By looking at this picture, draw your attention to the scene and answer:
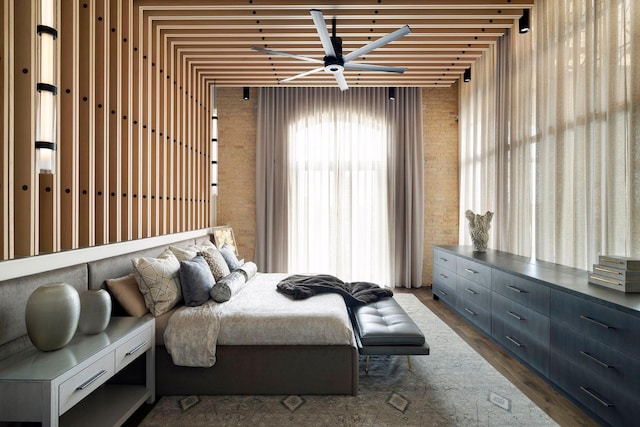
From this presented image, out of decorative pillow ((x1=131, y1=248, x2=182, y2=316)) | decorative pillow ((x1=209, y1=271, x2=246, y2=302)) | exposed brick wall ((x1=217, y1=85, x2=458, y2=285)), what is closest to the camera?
decorative pillow ((x1=131, y1=248, x2=182, y2=316))

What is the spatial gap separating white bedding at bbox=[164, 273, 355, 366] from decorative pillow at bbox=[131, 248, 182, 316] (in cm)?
12

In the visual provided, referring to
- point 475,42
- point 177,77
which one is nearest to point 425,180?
point 475,42

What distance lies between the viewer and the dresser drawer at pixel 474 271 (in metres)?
3.51

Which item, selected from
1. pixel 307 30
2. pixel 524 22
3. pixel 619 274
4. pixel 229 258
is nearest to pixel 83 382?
pixel 229 258

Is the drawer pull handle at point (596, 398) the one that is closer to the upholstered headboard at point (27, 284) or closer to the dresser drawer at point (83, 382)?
the dresser drawer at point (83, 382)

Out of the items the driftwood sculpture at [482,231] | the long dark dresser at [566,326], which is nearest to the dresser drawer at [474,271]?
the long dark dresser at [566,326]

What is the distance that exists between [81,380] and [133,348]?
0.47m

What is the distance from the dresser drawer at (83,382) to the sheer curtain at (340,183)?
13.0 feet

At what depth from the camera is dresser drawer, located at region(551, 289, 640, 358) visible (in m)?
1.86

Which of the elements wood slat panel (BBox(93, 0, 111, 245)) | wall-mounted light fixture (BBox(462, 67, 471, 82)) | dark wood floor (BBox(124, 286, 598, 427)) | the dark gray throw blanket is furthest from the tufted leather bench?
wall-mounted light fixture (BBox(462, 67, 471, 82))

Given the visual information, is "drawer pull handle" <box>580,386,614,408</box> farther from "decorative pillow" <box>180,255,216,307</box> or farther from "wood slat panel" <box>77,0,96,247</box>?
"wood slat panel" <box>77,0,96,247</box>

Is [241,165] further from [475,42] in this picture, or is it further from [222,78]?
[475,42]

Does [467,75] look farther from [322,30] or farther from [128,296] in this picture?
[128,296]

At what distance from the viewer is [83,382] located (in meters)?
1.67
